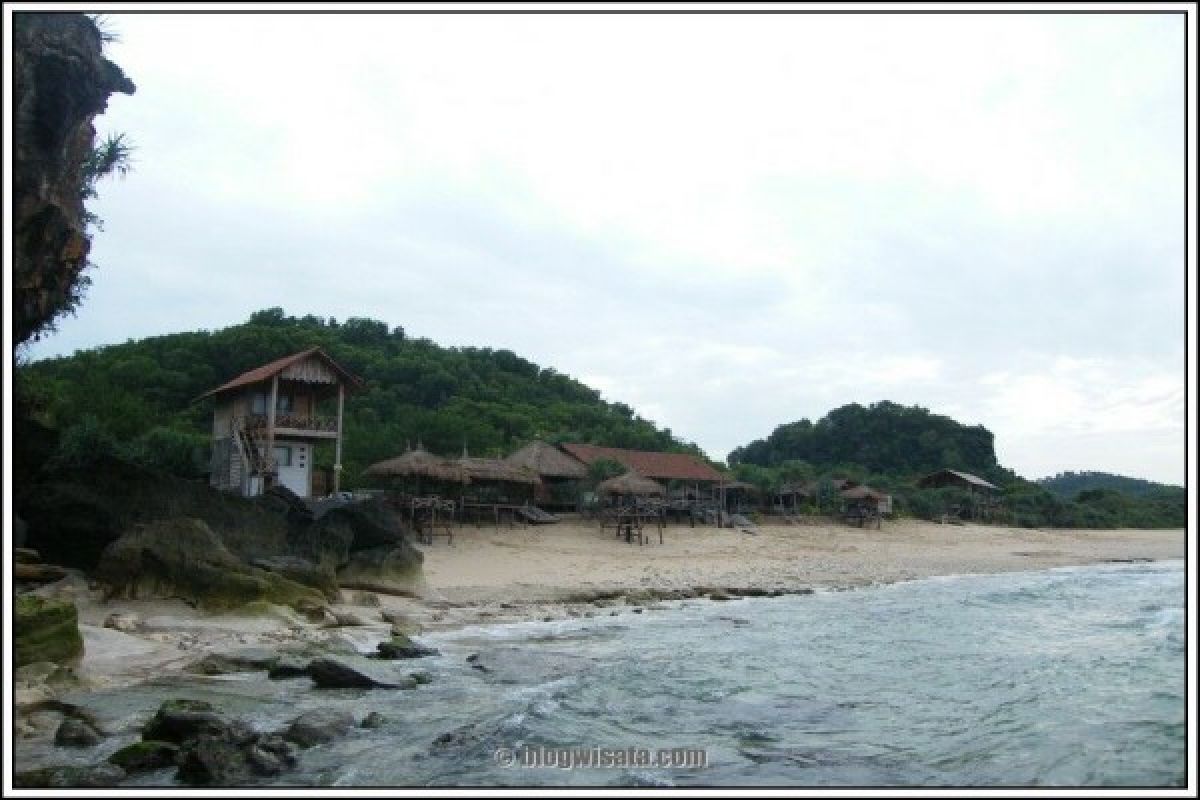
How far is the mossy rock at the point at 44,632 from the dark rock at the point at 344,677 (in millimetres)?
2656

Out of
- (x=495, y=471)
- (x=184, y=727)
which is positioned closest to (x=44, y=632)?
(x=184, y=727)

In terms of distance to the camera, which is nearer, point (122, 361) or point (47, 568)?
point (47, 568)

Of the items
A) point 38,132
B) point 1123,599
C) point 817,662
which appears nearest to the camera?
point 38,132

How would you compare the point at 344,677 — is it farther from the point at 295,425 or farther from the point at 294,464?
the point at 294,464

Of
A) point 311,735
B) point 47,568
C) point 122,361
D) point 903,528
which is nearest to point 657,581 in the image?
point 47,568

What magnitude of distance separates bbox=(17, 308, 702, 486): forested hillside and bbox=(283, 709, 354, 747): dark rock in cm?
1366

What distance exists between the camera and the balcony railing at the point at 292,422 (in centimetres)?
2509

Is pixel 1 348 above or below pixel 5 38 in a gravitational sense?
below

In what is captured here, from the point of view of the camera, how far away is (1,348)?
5.80 metres

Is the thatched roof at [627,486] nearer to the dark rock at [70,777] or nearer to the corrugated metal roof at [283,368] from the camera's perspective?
the corrugated metal roof at [283,368]

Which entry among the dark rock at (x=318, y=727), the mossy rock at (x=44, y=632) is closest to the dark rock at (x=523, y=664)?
the dark rock at (x=318, y=727)

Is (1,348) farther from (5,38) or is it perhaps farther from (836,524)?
(836,524)

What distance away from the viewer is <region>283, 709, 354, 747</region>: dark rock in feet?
25.2

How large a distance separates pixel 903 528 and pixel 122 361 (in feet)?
133
